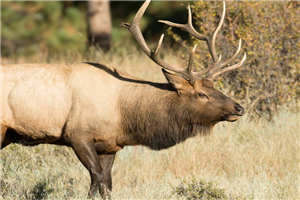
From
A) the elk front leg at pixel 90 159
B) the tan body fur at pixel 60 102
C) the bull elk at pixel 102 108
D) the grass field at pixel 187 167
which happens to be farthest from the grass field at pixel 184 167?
the tan body fur at pixel 60 102

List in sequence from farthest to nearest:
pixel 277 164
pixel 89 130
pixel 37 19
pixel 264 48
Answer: pixel 37 19 < pixel 264 48 < pixel 277 164 < pixel 89 130

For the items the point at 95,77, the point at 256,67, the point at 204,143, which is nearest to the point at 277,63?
the point at 256,67

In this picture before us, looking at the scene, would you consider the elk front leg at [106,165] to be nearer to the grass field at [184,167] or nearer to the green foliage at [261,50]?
the grass field at [184,167]

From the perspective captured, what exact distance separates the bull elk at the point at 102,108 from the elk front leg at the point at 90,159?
11mm

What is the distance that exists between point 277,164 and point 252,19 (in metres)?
2.55

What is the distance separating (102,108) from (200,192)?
4.24ft

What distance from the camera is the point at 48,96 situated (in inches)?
265

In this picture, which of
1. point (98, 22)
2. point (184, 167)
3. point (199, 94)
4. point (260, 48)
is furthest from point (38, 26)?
point (199, 94)

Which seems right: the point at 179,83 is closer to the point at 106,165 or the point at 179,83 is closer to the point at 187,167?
the point at 106,165

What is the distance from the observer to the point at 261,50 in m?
9.26

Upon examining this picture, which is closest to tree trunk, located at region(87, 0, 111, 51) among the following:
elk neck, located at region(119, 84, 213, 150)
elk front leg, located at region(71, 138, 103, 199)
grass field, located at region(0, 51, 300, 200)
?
grass field, located at region(0, 51, 300, 200)

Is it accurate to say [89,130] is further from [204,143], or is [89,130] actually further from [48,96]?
[204,143]

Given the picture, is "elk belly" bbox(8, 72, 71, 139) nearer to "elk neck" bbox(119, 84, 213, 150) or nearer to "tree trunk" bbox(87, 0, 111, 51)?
"elk neck" bbox(119, 84, 213, 150)

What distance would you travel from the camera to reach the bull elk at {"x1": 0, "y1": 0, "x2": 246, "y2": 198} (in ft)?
21.5
